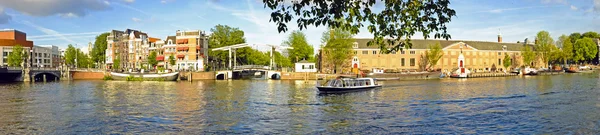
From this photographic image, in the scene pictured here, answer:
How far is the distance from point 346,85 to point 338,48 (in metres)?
48.3

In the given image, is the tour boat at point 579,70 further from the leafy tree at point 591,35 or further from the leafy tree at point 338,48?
the leafy tree at point 338,48

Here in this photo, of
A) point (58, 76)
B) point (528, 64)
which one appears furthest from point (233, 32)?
point (528, 64)

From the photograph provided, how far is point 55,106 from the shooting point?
34.2 meters

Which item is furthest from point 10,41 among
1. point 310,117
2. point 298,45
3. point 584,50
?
point 584,50

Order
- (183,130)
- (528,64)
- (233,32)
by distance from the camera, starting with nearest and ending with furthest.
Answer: (183,130) → (233,32) → (528,64)

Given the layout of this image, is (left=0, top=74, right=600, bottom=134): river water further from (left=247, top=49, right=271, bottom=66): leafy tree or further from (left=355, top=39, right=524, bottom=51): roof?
(left=247, top=49, right=271, bottom=66): leafy tree

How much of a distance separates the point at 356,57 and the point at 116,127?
83128 millimetres

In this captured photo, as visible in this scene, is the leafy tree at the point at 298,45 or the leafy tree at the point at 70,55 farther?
the leafy tree at the point at 70,55

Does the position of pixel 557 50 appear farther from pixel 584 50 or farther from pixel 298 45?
pixel 298 45

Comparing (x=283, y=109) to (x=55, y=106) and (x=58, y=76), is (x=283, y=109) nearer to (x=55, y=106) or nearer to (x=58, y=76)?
(x=55, y=106)

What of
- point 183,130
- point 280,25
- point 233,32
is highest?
point 233,32

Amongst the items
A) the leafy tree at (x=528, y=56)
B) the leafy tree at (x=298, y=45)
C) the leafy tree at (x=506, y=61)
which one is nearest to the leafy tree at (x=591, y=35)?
the leafy tree at (x=528, y=56)

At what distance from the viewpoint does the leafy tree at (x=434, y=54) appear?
103 meters

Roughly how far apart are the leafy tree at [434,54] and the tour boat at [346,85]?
54005mm
